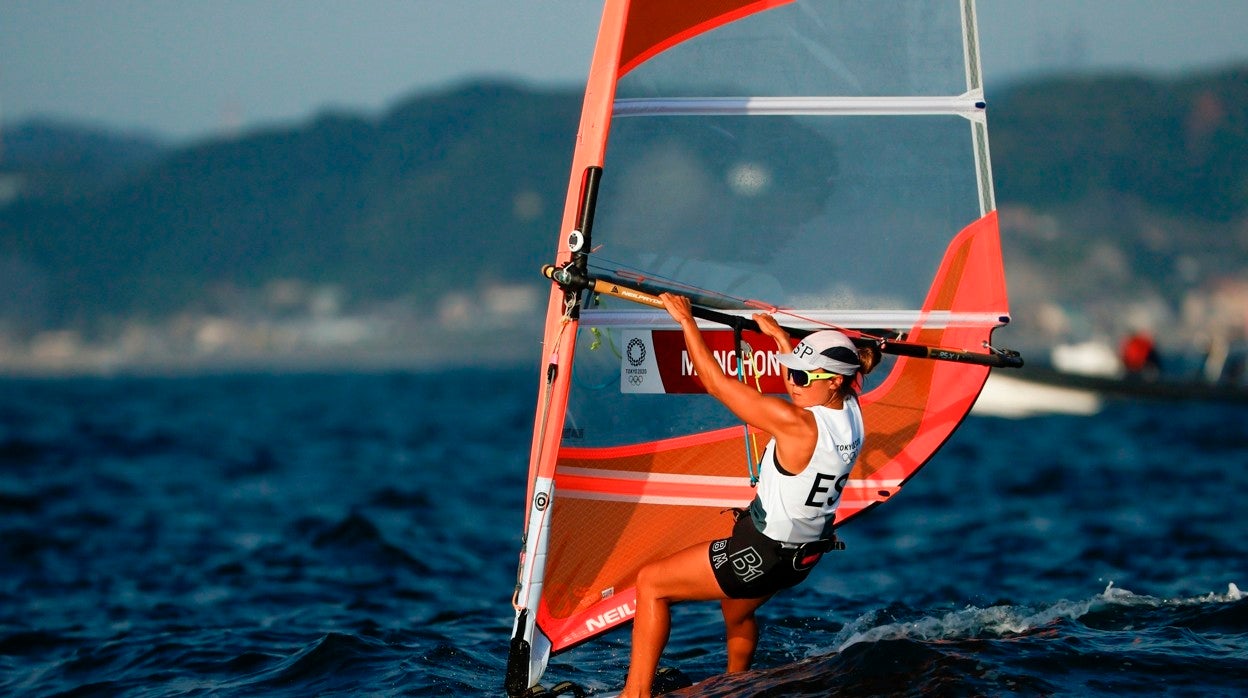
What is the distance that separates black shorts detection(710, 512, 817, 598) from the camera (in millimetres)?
5652

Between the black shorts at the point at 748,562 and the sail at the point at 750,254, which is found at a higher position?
the sail at the point at 750,254

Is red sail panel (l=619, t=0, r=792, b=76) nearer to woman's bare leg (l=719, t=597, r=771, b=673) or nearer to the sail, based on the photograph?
the sail

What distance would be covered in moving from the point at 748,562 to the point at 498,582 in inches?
209

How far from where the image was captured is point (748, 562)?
18.5ft

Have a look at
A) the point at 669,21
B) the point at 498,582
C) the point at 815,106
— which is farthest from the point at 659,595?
the point at 498,582

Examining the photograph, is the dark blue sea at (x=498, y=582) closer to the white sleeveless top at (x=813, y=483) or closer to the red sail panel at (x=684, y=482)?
the red sail panel at (x=684, y=482)

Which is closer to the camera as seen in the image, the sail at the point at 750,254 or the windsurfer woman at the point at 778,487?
the windsurfer woman at the point at 778,487

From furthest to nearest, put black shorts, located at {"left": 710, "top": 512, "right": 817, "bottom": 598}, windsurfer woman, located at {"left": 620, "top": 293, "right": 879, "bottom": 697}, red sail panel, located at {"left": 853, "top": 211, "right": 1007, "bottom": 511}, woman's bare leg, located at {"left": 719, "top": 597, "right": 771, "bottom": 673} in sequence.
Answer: red sail panel, located at {"left": 853, "top": 211, "right": 1007, "bottom": 511}
woman's bare leg, located at {"left": 719, "top": 597, "right": 771, "bottom": 673}
black shorts, located at {"left": 710, "top": 512, "right": 817, "bottom": 598}
windsurfer woman, located at {"left": 620, "top": 293, "right": 879, "bottom": 697}

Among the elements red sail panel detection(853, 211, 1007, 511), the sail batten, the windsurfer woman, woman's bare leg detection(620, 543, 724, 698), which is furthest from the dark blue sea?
the sail batten

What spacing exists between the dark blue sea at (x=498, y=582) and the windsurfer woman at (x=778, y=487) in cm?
63

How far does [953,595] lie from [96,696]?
221 inches

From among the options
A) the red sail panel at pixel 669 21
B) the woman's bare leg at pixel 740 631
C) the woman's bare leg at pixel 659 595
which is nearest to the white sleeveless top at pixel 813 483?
the woman's bare leg at pixel 659 595

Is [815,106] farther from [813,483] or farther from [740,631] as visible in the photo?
[740,631]

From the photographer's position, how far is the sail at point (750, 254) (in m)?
6.45
